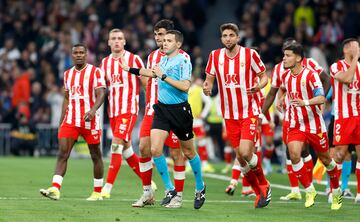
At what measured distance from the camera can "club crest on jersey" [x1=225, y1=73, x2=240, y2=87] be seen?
49.3 ft

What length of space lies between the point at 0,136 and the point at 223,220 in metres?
17.8

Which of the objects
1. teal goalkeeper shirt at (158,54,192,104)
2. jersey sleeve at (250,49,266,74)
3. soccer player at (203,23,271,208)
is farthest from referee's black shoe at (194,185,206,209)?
jersey sleeve at (250,49,266,74)

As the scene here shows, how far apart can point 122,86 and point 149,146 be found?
203 centimetres

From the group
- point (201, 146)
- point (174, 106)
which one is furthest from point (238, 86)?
point (201, 146)

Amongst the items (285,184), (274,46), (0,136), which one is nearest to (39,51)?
(0,136)

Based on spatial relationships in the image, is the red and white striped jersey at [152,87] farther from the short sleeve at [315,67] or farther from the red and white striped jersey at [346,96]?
the red and white striped jersey at [346,96]

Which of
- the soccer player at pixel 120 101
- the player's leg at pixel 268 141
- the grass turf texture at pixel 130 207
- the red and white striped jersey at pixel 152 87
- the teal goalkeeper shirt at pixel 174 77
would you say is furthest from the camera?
the player's leg at pixel 268 141

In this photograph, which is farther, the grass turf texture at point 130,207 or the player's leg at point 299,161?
the player's leg at point 299,161

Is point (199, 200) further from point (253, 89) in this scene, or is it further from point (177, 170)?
point (253, 89)

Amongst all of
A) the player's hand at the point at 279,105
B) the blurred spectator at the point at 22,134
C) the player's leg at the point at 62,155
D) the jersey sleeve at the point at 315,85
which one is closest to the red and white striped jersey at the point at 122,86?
the player's leg at the point at 62,155

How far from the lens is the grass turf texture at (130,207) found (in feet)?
43.2

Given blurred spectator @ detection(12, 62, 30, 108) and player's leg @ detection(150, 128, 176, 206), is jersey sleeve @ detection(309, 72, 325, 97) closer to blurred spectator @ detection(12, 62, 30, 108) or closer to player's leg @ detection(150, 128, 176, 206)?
player's leg @ detection(150, 128, 176, 206)

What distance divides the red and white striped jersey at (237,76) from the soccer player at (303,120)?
0.48 meters

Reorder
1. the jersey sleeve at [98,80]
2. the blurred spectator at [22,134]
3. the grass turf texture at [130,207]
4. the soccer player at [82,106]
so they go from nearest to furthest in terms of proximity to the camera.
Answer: the grass turf texture at [130,207]
the soccer player at [82,106]
the jersey sleeve at [98,80]
the blurred spectator at [22,134]
